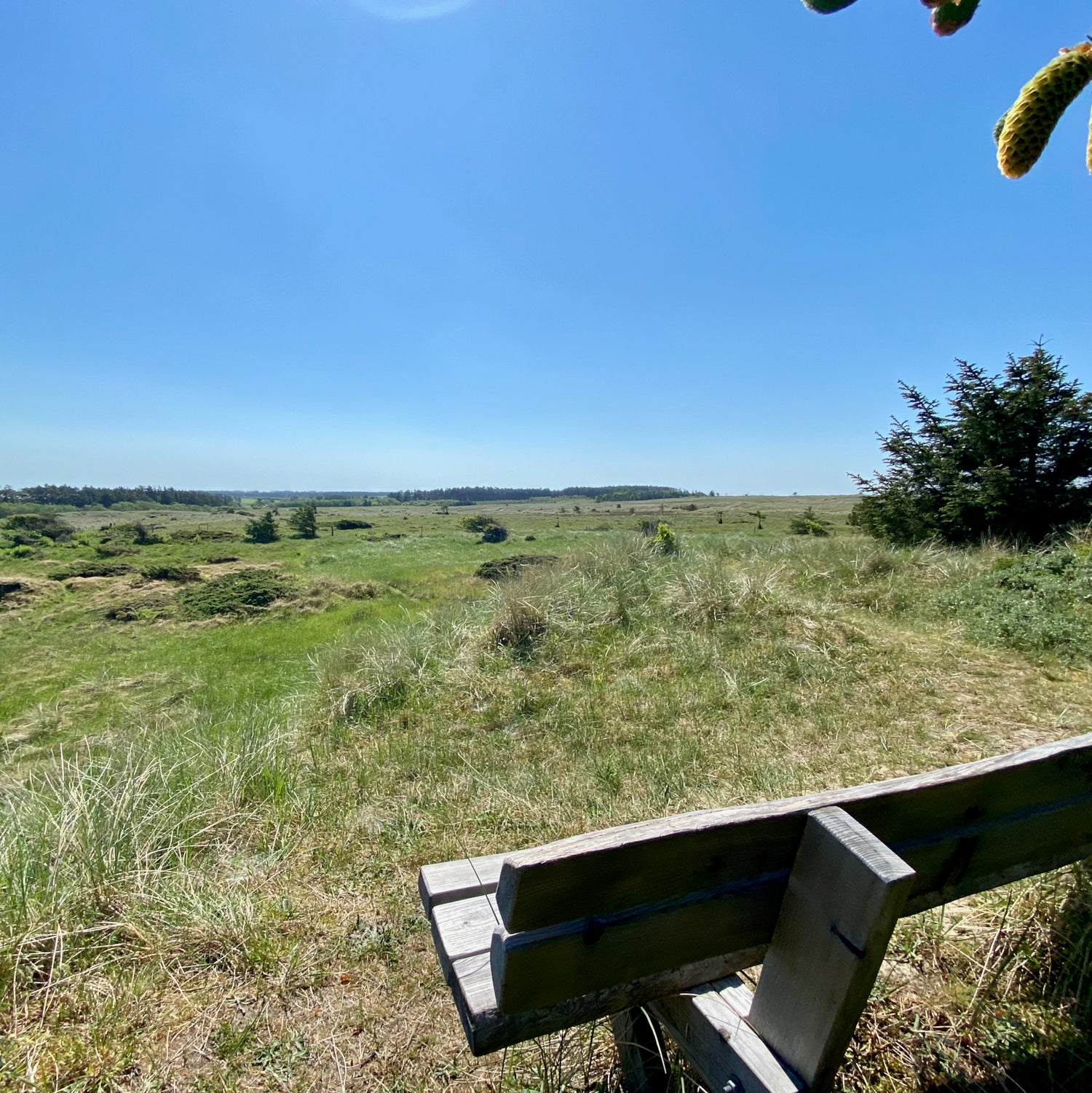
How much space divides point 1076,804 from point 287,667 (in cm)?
1296

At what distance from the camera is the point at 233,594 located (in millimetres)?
20188

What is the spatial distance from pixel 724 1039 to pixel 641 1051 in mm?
587

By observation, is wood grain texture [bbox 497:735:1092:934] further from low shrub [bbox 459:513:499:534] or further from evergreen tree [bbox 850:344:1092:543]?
low shrub [bbox 459:513:499:534]

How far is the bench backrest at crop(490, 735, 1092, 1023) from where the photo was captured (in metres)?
0.84

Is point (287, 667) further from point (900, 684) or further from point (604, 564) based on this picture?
point (900, 684)

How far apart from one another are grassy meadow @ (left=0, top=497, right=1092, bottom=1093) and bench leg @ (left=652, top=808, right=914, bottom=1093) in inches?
19.0

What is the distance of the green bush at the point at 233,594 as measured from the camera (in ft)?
61.8

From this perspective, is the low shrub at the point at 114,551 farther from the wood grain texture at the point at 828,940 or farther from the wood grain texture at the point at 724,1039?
the wood grain texture at the point at 828,940

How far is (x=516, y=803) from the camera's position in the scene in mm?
3400

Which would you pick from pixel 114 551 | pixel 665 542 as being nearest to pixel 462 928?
pixel 665 542

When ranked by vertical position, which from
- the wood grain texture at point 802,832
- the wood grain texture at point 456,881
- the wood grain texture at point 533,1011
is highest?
the wood grain texture at point 802,832

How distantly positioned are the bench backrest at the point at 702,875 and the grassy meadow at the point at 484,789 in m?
0.77

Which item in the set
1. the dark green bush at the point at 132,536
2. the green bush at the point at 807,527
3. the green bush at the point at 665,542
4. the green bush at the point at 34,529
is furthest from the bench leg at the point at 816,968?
the green bush at the point at 34,529

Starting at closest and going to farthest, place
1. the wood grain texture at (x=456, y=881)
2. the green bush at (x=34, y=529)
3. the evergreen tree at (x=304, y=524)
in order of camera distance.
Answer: the wood grain texture at (x=456, y=881) → the green bush at (x=34, y=529) → the evergreen tree at (x=304, y=524)
